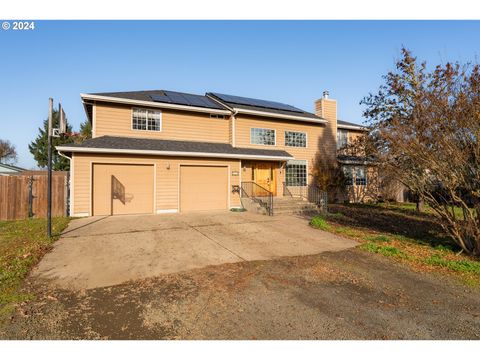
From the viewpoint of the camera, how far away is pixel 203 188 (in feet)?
45.6

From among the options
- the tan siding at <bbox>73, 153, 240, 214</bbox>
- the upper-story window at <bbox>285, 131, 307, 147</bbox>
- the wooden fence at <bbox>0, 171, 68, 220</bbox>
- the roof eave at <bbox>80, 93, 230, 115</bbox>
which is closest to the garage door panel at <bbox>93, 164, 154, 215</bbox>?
the tan siding at <bbox>73, 153, 240, 214</bbox>

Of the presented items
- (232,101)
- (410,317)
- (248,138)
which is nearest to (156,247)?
(410,317)

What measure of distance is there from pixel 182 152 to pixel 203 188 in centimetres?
224

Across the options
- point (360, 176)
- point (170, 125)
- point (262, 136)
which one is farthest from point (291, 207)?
point (360, 176)

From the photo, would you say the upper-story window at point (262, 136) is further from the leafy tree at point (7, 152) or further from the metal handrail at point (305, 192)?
the leafy tree at point (7, 152)

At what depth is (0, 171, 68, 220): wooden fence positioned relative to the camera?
11188 millimetres

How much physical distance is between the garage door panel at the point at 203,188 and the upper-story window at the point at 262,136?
3.13 meters

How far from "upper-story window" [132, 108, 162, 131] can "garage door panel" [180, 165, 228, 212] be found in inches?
120

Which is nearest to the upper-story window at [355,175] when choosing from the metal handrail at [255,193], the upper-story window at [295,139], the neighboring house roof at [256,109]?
the upper-story window at [295,139]

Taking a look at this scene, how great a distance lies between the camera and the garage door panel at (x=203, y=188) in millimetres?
13492

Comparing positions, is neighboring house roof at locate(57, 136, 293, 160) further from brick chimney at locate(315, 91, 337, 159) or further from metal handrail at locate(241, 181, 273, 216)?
brick chimney at locate(315, 91, 337, 159)

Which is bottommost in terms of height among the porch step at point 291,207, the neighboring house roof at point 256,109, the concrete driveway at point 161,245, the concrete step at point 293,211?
the concrete driveway at point 161,245

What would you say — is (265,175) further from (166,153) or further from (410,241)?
(410,241)

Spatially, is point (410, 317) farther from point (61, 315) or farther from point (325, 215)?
point (325, 215)
